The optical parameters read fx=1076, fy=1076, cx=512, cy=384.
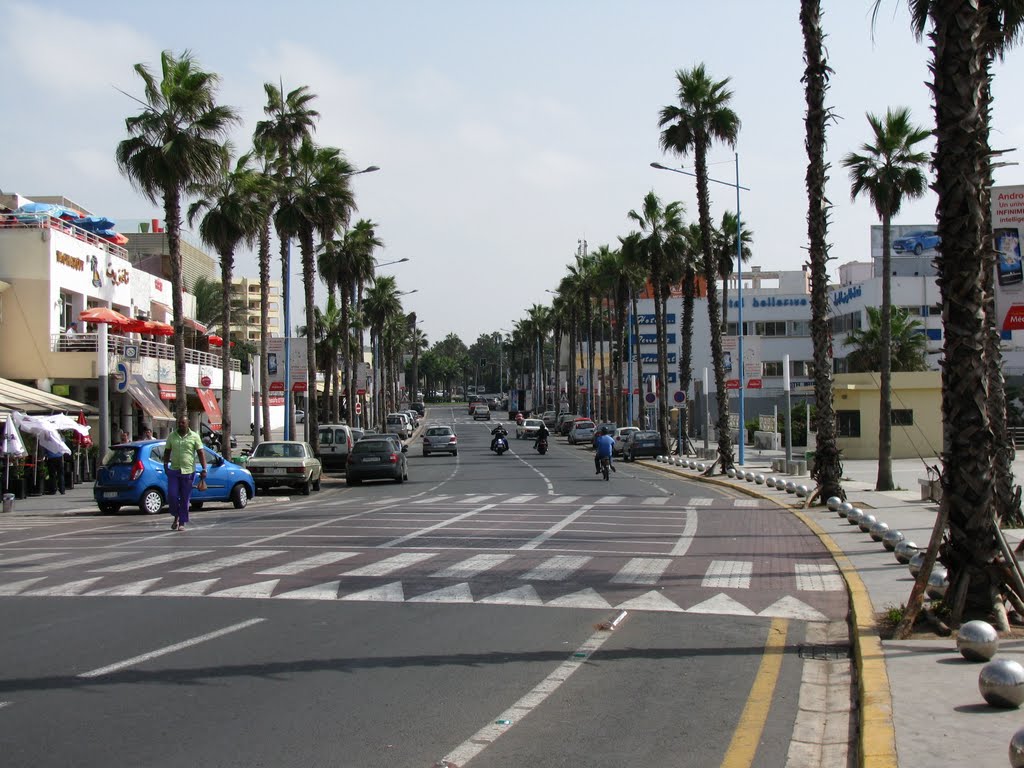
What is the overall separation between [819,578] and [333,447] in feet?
107

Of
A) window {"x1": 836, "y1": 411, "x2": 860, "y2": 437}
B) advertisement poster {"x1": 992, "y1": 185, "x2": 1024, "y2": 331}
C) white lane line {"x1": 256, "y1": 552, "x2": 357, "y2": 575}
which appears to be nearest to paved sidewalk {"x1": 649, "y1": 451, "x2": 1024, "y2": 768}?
advertisement poster {"x1": 992, "y1": 185, "x2": 1024, "y2": 331}

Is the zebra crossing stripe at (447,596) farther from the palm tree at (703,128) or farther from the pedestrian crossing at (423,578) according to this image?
the palm tree at (703,128)

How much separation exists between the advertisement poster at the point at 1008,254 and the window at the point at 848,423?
121ft

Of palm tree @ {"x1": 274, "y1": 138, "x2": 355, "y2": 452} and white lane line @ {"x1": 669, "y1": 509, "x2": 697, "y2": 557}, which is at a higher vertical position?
palm tree @ {"x1": 274, "y1": 138, "x2": 355, "y2": 452}

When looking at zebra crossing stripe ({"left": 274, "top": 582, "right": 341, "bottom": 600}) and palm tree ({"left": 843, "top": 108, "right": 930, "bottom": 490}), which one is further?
palm tree ({"left": 843, "top": 108, "right": 930, "bottom": 490})

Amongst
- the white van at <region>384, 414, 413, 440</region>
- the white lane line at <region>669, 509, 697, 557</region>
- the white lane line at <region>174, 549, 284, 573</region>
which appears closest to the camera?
the white lane line at <region>174, 549, 284, 573</region>

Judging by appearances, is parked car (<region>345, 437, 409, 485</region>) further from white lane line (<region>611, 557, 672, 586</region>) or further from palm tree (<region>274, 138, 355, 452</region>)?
white lane line (<region>611, 557, 672, 586</region>)

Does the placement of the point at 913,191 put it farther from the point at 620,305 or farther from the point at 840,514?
the point at 620,305

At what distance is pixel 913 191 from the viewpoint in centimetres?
3008

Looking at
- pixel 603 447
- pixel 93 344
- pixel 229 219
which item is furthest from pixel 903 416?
pixel 93 344

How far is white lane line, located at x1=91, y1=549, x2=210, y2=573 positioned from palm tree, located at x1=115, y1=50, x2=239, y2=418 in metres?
16.3

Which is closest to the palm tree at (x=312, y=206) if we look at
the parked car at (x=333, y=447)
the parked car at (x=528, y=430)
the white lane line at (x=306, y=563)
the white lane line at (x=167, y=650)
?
the parked car at (x=333, y=447)

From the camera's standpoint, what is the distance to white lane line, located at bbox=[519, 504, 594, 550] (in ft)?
52.9

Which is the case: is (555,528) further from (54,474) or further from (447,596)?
(54,474)
